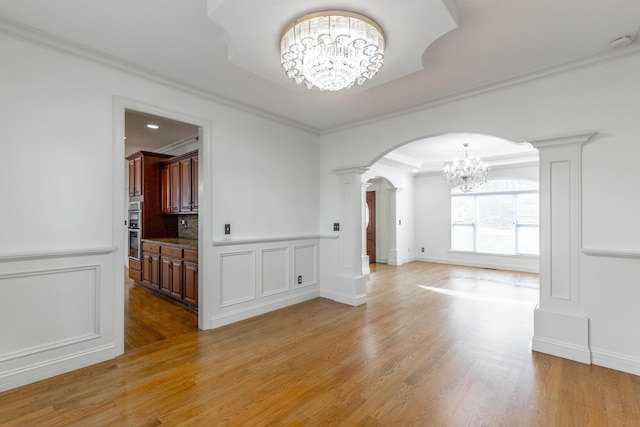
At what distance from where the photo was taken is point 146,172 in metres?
5.57

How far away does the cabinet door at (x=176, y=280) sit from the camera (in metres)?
4.27

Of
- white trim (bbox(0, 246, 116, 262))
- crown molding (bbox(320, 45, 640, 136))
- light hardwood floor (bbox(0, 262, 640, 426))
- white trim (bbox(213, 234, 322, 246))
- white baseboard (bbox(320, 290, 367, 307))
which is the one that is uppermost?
crown molding (bbox(320, 45, 640, 136))

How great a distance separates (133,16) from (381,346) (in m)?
3.53

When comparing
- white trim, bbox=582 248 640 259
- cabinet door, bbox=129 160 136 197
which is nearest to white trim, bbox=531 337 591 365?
white trim, bbox=582 248 640 259

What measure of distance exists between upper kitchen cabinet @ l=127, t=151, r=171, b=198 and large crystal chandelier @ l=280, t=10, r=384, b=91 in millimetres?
4565

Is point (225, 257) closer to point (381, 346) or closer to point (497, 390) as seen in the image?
point (381, 346)

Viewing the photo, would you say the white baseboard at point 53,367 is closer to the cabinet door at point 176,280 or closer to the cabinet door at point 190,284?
the cabinet door at point 190,284

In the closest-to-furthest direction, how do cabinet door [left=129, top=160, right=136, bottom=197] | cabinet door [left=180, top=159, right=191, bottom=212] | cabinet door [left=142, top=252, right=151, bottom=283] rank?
cabinet door [left=180, top=159, right=191, bottom=212] → cabinet door [left=142, top=252, right=151, bottom=283] → cabinet door [left=129, top=160, right=136, bottom=197]

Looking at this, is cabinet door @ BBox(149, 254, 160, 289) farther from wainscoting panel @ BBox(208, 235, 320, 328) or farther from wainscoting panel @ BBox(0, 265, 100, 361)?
wainscoting panel @ BBox(0, 265, 100, 361)

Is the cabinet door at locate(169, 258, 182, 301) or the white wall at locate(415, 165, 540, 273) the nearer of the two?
the cabinet door at locate(169, 258, 182, 301)

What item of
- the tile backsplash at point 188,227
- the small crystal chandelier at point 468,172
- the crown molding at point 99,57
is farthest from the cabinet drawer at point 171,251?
the small crystal chandelier at point 468,172

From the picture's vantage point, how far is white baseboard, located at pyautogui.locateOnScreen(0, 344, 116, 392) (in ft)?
7.25

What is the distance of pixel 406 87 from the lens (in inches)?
127

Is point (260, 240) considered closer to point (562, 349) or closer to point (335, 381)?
point (335, 381)
